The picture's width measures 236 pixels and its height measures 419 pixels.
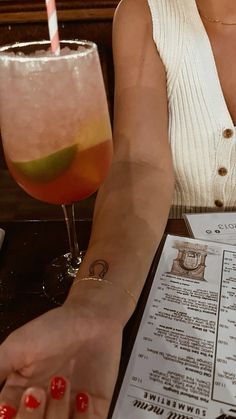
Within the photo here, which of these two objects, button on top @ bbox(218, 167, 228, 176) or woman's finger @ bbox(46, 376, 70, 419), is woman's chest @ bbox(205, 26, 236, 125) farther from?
woman's finger @ bbox(46, 376, 70, 419)

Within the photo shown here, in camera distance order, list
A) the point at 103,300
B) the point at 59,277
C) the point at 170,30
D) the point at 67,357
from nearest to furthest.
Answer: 1. the point at 67,357
2. the point at 103,300
3. the point at 59,277
4. the point at 170,30

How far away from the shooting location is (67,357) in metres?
0.54

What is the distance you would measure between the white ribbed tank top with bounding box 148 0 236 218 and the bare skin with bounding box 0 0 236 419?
4cm

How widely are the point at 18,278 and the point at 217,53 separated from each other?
0.79m

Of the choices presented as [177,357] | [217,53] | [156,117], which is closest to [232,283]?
[177,357]

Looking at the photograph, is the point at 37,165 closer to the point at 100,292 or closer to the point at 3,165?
the point at 100,292

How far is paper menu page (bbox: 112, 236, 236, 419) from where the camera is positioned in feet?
1.79

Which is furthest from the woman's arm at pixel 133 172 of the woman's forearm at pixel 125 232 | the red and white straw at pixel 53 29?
the red and white straw at pixel 53 29

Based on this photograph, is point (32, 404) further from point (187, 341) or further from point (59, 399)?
point (187, 341)

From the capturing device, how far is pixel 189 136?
3.94 ft

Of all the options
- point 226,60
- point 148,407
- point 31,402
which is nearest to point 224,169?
point 226,60

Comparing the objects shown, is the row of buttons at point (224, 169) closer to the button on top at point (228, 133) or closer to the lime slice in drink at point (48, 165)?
the button on top at point (228, 133)

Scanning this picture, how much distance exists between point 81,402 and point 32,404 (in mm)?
57

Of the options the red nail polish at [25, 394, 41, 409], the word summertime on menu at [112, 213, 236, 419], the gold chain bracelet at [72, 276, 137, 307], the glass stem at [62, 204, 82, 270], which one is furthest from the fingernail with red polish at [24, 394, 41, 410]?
the glass stem at [62, 204, 82, 270]
